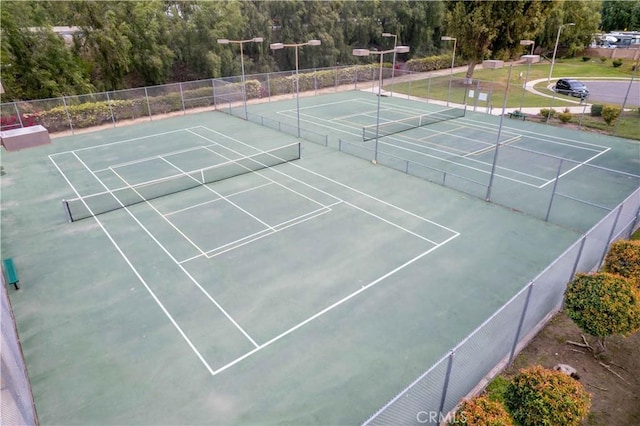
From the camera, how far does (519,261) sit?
14352mm

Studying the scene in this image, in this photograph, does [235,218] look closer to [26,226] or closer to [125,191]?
[125,191]

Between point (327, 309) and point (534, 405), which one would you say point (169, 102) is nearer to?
point (327, 309)

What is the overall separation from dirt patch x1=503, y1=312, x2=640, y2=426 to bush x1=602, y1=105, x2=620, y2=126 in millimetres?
24224

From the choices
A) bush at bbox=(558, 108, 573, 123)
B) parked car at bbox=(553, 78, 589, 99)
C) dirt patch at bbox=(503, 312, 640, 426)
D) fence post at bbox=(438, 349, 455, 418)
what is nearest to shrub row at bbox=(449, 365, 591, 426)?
fence post at bbox=(438, 349, 455, 418)

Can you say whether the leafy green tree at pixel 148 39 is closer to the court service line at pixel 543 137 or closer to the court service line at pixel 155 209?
the court service line at pixel 155 209

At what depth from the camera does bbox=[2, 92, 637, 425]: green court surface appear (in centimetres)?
970

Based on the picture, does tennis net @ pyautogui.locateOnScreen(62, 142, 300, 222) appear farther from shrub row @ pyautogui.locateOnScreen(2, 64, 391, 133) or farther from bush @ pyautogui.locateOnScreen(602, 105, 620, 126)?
bush @ pyautogui.locateOnScreen(602, 105, 620, 126)

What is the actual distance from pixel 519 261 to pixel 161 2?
41.9 m

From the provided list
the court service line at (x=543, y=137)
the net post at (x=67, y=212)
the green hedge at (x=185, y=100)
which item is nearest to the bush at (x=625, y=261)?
the court service line at (x=543, y=137)

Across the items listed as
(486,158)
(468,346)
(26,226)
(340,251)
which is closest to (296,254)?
(340,251)

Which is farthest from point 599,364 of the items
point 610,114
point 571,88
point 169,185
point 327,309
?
point 571,88

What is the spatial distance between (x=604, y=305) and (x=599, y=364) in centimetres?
173

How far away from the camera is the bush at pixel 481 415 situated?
23.3 feet

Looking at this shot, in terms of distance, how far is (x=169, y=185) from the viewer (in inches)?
801
